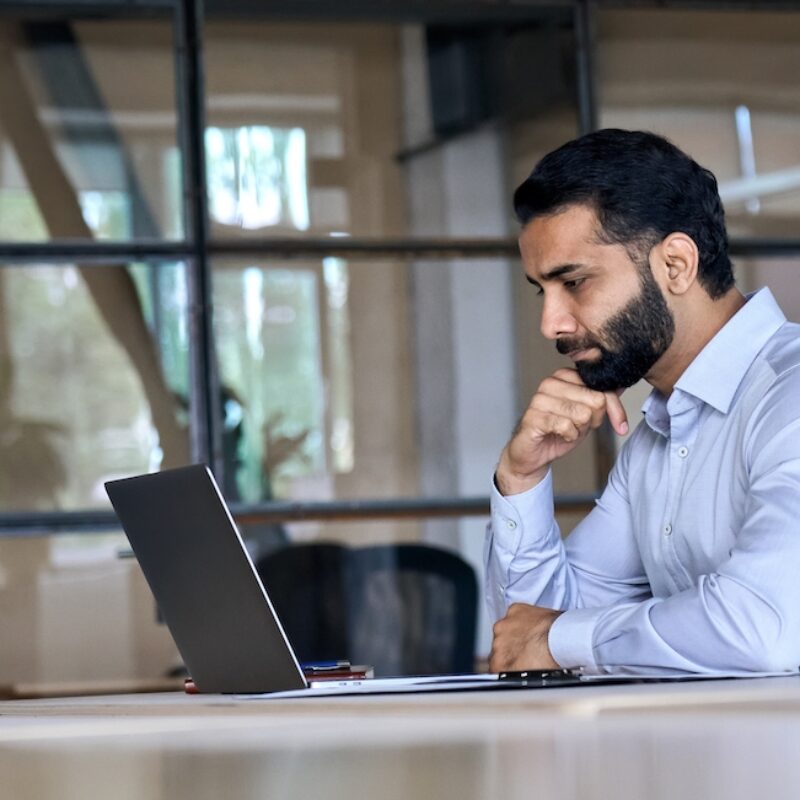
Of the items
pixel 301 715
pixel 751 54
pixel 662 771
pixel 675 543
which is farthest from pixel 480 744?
pixel 751 54

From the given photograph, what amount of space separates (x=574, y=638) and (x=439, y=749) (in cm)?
96

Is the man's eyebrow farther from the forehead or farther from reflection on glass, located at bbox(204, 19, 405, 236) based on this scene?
reflection on glass, located at bbox(204, 19, 405, 236)

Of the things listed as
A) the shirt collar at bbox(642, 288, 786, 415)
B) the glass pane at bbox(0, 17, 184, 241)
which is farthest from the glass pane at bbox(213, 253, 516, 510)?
the shirt collar at bbox(642, 288, 786, 415)

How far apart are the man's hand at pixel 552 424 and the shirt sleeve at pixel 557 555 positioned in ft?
0.13

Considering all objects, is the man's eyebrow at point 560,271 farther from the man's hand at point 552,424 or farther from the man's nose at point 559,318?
the man's hand at point 552,424

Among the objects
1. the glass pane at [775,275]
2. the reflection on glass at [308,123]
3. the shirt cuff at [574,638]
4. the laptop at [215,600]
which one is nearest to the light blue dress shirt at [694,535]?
the shirt cuff at [574,638]

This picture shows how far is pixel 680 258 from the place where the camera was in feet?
7.79

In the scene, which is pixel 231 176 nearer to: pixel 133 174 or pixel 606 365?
pixel 133 174

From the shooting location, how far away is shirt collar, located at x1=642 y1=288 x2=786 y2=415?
2.22m

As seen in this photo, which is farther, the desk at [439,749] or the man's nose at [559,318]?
the man's nose at [559,318]

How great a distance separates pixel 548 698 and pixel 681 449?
1.01m

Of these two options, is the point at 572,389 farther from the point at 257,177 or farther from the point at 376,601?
the point at 257,177

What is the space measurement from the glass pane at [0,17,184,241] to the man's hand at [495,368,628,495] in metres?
2.53

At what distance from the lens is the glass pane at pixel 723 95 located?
501cm
